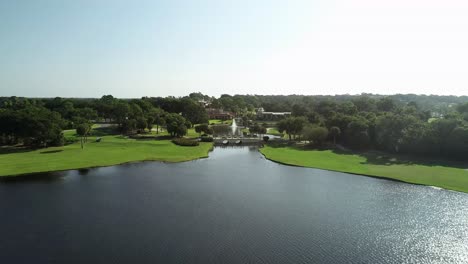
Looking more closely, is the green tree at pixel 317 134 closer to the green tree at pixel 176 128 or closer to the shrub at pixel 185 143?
the shrub at pixel 185 143

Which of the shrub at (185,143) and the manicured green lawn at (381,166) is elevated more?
the shrub at (185,143)

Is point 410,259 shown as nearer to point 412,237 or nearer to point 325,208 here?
point 412,237

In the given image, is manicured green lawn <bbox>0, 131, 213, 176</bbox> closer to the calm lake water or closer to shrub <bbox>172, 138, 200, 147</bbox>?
shrub <bbox>172, 138, 200, 147</bbox>

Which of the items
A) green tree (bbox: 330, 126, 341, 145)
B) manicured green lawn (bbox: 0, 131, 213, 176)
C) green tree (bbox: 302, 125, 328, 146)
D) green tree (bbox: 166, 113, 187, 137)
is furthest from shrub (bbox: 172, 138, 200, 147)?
green tree (bbox: 330, 126, 341, 145)

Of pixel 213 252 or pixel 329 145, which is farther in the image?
pixel 329 145

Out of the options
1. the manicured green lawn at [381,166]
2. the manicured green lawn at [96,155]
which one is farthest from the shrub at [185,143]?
the manicured green lawn at [381,166]

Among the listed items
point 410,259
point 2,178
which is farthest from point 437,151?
point 2,178
